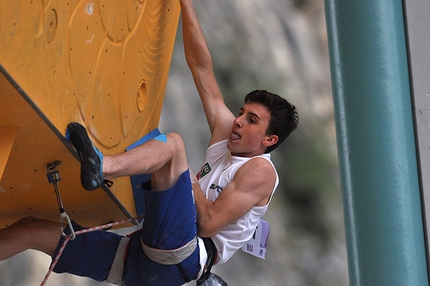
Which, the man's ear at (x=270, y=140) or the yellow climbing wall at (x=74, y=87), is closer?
the yellow climbing wall at (x=74, y=87)

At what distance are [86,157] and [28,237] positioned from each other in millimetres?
656

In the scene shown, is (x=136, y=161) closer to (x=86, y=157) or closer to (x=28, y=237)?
(x=86, y=157)

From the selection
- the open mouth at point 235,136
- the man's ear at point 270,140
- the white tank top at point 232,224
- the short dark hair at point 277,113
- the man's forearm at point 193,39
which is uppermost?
the man's forearm at point 193,39

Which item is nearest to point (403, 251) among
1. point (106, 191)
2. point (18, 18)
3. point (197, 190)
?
point (197, 190)

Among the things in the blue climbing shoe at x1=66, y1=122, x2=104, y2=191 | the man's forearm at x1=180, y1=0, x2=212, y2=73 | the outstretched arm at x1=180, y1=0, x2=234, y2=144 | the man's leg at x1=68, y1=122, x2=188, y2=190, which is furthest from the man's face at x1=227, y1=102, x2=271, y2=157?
the blue climbing shoe at x1=66, y1=122, x2=104, y2=191

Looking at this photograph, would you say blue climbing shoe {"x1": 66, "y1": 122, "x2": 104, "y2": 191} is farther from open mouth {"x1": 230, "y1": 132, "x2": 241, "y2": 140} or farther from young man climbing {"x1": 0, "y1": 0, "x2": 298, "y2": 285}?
open mouth {"x1": 230, "y1": 132, "x2": 241, "y2": 140}

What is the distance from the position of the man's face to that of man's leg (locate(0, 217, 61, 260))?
0.70 metres

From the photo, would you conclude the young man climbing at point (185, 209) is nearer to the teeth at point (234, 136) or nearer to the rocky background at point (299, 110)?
the teeth at point (234, 136)

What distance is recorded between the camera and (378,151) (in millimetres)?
2709

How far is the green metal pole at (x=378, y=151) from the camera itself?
2676 millimetres

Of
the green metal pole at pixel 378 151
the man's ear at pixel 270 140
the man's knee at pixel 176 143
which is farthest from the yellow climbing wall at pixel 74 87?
the green metal pole at pixel 378 151

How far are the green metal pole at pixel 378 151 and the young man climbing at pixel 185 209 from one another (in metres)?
0.32

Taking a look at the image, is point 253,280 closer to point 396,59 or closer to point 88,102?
point 396,59

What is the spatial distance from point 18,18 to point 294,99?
3.11 m
